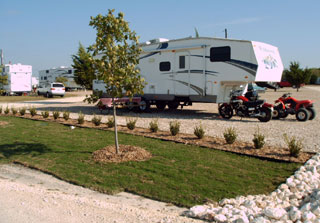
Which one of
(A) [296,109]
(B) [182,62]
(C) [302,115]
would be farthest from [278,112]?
(B) [182,62]

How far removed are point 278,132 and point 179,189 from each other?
607 cm

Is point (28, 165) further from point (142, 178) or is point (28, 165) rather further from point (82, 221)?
point (82, 221)

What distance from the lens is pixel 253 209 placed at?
163 inches

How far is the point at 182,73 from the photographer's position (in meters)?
14.3

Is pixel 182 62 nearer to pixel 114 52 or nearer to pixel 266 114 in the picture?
pixel 266 114

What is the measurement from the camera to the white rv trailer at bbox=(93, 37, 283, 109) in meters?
12.5

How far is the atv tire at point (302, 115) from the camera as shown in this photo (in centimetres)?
1244

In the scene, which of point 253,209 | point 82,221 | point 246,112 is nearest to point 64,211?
point 82,221

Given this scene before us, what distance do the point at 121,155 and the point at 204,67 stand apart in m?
7.66

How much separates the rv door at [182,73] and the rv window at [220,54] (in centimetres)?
124

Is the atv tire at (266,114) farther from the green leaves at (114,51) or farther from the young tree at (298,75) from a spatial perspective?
the young tree at (298,75)

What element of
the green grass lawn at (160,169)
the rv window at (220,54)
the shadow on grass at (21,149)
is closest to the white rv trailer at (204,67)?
the rv window at (220,54)

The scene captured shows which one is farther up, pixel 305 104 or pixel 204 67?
pixel 204 67

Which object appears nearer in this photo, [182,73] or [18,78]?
[182,73]
